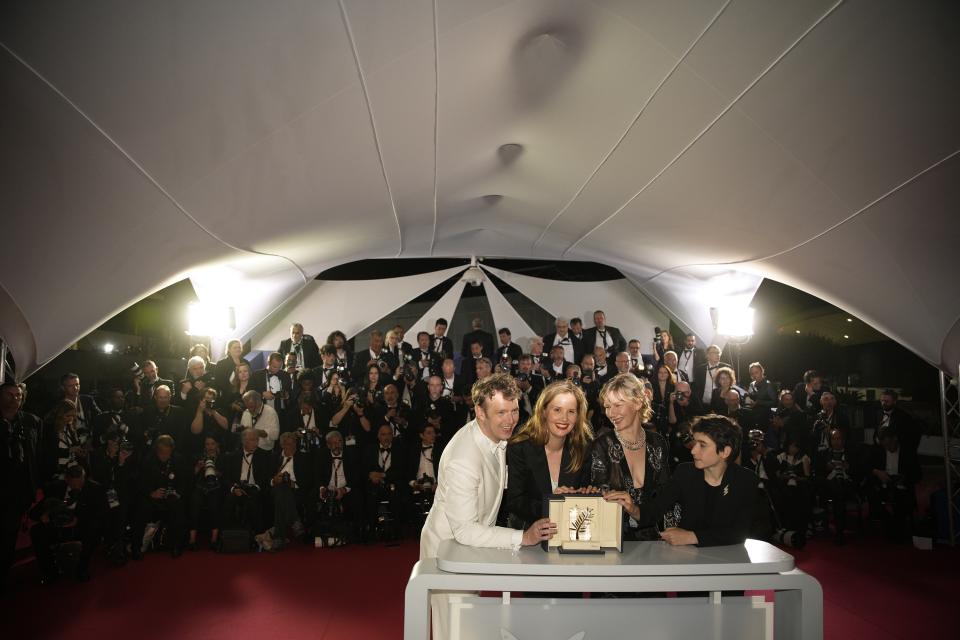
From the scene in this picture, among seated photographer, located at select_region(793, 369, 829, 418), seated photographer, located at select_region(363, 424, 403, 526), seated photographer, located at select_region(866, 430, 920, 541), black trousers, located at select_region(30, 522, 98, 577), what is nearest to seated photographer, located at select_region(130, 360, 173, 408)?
black trousers, located at select_region(30, 522, 98, 577)

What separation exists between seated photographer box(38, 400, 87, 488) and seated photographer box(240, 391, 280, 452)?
149 cm

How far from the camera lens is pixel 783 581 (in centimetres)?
204

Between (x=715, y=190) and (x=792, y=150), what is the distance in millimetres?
858

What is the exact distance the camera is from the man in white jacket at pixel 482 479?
2.20 m

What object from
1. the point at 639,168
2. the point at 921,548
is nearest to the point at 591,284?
the point at 639,168

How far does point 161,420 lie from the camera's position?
258 inches

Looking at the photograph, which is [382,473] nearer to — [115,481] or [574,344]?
[115,481]

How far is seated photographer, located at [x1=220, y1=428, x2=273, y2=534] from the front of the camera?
6.26 metres

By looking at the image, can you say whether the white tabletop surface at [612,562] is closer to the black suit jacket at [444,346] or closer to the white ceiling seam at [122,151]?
the white ceiling seam at [122,151]

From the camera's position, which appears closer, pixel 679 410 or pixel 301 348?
pixel 679 410

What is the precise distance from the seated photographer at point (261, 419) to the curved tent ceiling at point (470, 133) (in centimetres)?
144

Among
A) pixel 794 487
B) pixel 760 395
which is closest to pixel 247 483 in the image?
pixel 794 487

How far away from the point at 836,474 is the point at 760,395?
1.27 metres

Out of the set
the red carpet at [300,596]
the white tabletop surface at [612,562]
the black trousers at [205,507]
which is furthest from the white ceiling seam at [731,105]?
the black trousers at [205,507]
